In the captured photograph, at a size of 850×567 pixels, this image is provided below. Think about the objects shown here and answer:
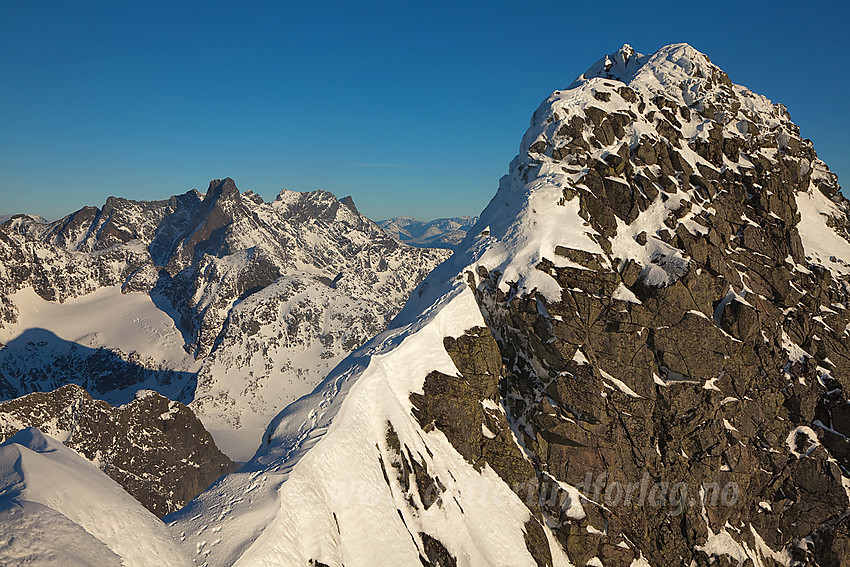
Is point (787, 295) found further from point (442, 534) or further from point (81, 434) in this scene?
point (81, 434)

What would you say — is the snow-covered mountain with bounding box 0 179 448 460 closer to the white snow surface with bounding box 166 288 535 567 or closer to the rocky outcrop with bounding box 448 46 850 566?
the white snow surface with bounding box 166 288 535 567

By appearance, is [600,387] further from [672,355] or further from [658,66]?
[658,66]

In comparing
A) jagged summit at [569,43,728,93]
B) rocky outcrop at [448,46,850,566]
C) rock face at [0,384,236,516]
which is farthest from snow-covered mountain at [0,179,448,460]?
jagged summit at [569,43,728,93]

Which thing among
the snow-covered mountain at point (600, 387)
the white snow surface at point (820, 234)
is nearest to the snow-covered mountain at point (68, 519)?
the snow-covered mountain at point (600, 387)

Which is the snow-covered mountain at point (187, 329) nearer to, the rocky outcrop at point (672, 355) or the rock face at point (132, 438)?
the rock face at point (132, 438)

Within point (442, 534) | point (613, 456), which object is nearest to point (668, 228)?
point (613, 456)

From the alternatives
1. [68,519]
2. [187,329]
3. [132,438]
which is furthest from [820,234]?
[187,329]
